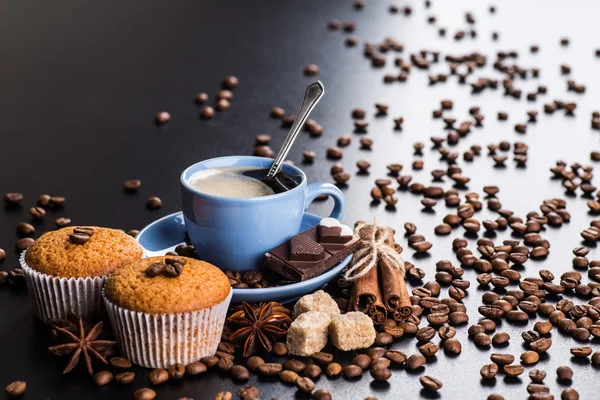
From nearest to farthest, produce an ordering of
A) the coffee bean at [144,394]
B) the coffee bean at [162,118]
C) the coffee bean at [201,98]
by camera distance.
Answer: the coffee bean at [144,394], the coffee bean at [162,118], the coffee bean at [201,98]

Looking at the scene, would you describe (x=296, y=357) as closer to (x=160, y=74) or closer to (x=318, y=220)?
(x=318, y=220)

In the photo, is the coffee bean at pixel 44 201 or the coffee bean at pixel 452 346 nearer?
the coffee bean at pixel 452 346

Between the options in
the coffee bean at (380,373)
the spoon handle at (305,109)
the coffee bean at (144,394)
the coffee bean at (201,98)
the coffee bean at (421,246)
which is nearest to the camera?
the coffee bean at (144,394)

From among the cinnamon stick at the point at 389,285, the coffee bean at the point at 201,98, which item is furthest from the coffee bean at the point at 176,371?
the coffee bean at the point at 201,98

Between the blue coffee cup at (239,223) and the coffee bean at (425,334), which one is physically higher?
the blue coffee cup at (239,223)

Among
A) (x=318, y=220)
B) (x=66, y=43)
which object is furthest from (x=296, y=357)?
(x=66, y=43)

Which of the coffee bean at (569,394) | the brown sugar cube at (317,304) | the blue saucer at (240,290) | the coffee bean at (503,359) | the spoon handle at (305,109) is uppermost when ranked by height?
the spoon handle at (305,109)

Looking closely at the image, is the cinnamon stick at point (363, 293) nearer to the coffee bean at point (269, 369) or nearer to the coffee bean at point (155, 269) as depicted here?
the coffee bean at point (269, 369)
